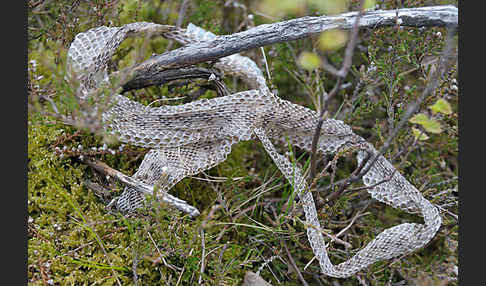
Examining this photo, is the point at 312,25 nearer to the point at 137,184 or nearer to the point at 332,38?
the point at 332,38

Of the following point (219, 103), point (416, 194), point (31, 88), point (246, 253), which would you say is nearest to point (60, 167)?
point (31, 88)

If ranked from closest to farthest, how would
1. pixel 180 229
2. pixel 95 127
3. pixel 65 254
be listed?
pixel 95 127
pixel 65 254
pixel 180 229

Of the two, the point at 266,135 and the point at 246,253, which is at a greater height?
the point at 266,135

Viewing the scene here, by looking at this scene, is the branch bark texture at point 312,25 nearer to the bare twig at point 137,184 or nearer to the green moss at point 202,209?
the green moss at point 202,209

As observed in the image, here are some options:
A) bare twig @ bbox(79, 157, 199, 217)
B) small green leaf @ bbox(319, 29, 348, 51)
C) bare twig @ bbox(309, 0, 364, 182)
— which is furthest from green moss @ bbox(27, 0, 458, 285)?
bare twig @ bbox(309, 0, 364, 182)

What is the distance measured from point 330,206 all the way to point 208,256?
59cm

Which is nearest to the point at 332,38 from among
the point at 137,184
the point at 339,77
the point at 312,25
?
the point at 312,25

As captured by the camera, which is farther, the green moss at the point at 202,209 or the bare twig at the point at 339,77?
the green moss at the point at 202,209

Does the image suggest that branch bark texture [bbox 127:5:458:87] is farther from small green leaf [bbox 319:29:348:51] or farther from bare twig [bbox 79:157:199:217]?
bare twig [bbox 79:157:199:217]

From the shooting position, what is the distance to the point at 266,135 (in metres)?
1.87

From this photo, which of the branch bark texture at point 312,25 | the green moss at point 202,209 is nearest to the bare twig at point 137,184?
the green moss at point 202,209

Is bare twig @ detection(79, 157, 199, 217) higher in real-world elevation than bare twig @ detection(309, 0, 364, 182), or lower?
lower

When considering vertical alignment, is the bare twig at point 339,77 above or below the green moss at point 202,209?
above

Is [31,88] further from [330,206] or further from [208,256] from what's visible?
[330,206]
